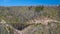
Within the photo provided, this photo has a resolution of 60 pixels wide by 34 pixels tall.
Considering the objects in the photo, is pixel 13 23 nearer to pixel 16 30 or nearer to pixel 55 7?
pixel 16 30

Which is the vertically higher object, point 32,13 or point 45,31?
point 32,13

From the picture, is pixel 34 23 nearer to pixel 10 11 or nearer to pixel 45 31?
pixel 45 31

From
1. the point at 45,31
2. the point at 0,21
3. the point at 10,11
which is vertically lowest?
the point at 45,31

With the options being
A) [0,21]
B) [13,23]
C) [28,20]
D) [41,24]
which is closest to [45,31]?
[41,24]

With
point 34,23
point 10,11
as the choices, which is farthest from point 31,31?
point 10,11

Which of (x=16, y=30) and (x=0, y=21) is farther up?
(x=0, y=21)
